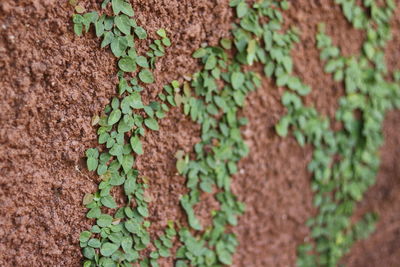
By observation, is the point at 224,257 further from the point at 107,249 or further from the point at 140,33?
the point at 140,33

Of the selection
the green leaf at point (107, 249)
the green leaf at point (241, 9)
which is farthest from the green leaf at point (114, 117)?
the green leaf at point (241, 9)

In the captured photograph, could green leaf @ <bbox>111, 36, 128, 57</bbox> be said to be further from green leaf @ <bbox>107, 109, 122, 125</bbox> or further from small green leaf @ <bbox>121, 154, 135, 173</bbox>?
small green leaf @ <bbox>121, 154, 135, 173</bbox>

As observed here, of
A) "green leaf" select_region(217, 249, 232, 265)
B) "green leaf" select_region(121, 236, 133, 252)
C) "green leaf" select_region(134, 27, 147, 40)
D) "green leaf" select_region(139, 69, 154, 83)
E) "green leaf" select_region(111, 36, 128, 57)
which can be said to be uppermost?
"green leaf" select_region(134, 27, 147, 40)

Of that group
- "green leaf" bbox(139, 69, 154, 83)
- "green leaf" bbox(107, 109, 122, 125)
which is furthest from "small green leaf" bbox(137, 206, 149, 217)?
"green leaf" bbox(139, 69, 154, 83)

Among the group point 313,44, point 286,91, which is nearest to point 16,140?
point 286,91

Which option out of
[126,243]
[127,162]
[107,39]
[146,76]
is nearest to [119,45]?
[107,39]

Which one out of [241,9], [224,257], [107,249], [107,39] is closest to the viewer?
[107,39]

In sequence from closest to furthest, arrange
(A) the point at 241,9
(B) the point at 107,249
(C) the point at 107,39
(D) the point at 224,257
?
(C) the point at 107,39, (B) the point at 107,249, (A) the point at 241,9, (D) the point at 224,257
